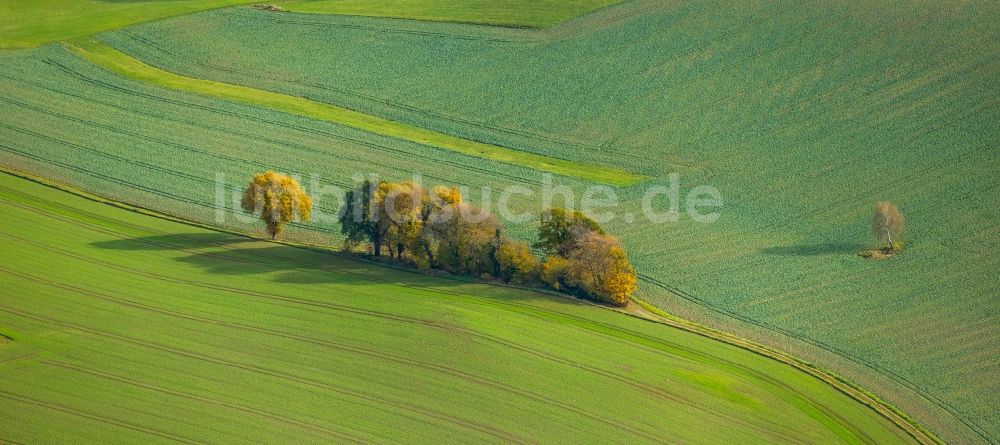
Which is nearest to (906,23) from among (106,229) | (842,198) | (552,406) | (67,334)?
(842,198)

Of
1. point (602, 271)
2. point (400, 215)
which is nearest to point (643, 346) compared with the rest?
point (602, 271)

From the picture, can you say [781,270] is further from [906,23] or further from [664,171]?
[906,23]

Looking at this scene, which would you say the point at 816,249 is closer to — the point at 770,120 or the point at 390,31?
the point at 770,120

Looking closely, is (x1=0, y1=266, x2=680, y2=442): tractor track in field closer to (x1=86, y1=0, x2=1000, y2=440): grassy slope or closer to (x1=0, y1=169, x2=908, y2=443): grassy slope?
(x1=0, y1=169, x2=908, y2=443): grassy slope

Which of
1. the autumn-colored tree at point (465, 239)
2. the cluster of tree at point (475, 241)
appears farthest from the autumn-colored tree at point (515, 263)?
the autumn-colored tree at point (465, 239)

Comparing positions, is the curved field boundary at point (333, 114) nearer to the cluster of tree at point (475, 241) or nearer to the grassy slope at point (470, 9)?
the cluster of tree at point (475, 241)
